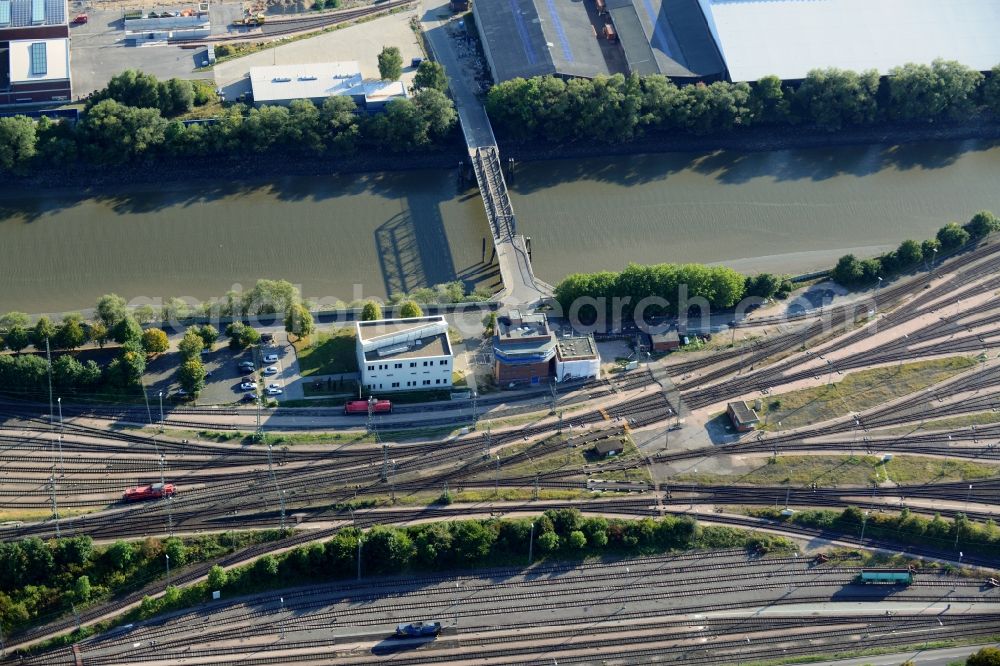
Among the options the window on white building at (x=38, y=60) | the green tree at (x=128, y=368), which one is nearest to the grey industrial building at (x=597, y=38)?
the window on white building at (x=38, y=60)

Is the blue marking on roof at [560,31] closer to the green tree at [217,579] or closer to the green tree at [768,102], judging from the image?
the green tree at [768,102]

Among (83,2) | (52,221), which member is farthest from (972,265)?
(83,2)

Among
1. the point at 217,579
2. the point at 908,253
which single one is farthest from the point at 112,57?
the point at 908,253

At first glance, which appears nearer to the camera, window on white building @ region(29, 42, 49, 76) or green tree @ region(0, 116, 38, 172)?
green tree @ region(0, 116, 38, 172)

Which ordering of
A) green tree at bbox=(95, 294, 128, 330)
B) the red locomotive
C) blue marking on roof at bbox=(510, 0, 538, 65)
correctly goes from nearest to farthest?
the red locomotive
green tree at bbox=(95, 294, 128, 330)
blue marking on roof at bbox=(510, 0, 538, 65)

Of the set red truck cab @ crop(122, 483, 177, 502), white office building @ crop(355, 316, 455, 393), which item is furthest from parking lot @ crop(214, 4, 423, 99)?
red truck cab @ crop(122, 483, 177, 502)

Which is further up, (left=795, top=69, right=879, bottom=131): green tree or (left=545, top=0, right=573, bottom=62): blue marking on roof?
(left=545, top=0, right=573, bottom=62): blue marking on roof

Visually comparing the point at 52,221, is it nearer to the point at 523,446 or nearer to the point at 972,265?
the point at 523,446

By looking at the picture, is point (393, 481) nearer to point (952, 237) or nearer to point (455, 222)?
point (455, 222)

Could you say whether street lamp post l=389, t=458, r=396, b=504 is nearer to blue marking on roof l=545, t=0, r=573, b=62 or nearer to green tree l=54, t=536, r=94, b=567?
green tree l=54, t=536, r=94, b=567
